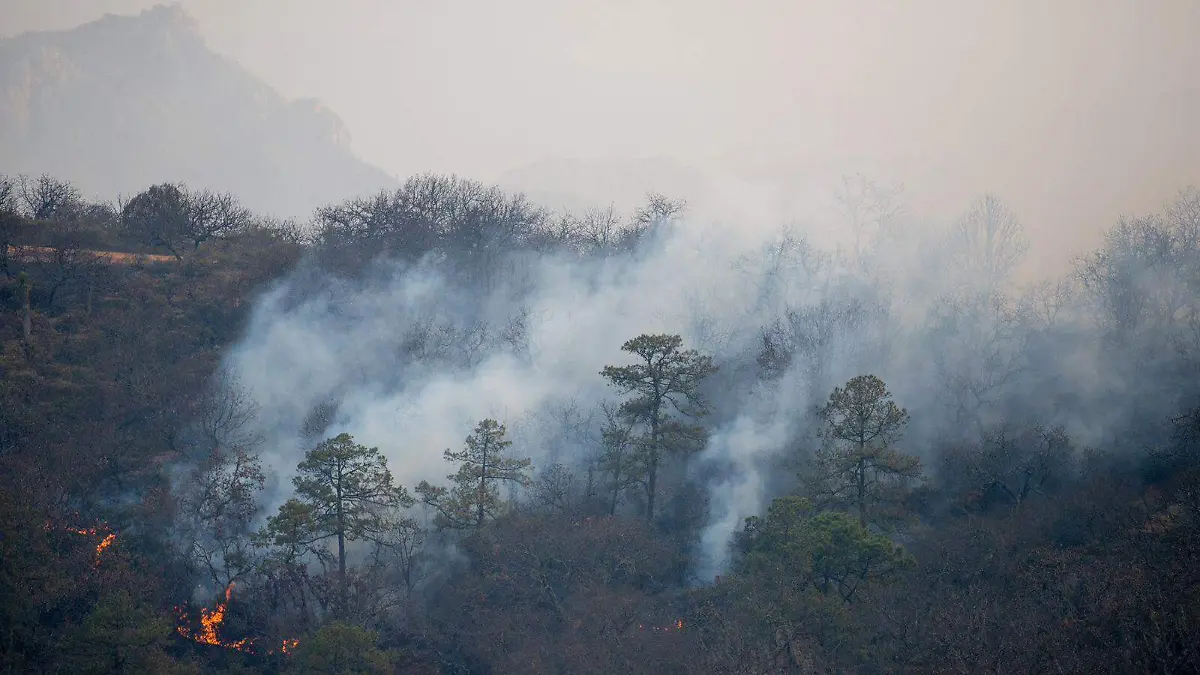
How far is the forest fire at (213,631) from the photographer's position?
31359 mm

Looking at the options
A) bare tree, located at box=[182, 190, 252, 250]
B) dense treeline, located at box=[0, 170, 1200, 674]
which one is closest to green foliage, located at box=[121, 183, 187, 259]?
bare tree, located at box=[182, 190, 252, 250]

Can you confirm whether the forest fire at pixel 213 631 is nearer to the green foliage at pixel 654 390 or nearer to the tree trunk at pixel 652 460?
the green foliage at pixel 654 390

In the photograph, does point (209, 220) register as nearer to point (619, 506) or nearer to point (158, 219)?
point (158, 219)

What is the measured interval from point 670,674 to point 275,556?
15.3 metres

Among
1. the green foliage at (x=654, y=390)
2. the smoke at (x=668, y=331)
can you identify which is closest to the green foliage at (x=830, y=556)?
the smoke at (x=668, y=331)

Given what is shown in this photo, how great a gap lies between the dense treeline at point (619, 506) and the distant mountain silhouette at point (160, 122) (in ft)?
318

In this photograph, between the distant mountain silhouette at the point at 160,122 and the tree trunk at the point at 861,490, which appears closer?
the tree trunk at the point at 861,490

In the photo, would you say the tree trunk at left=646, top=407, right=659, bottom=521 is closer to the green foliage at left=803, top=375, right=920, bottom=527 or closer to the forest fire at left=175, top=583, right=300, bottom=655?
the green foliage at left=803, top=375, right=920, bottom=527

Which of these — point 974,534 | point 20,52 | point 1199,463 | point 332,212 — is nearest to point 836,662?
point 974,534

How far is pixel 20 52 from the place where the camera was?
476 ft

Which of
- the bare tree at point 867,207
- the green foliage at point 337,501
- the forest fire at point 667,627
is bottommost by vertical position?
the forest fire at point 667,627

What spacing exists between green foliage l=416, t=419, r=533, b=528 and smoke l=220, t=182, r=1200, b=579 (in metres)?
3.74

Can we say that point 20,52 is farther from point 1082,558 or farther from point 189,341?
point 1082,558

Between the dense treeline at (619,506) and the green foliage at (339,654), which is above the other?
the dense treeline at (619,506)
